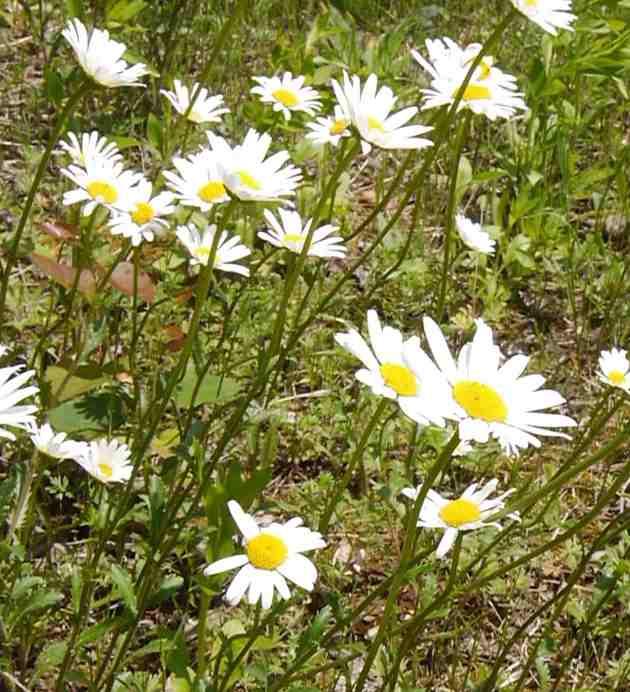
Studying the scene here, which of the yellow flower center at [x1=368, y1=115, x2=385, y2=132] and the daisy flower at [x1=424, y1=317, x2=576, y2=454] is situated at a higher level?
the yellow flower center at [x1=368, y1=115, x2=385, y2=132]

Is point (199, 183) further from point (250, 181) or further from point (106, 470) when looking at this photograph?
point (106, 470)

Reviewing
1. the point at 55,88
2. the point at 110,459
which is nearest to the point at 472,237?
the point at 55,88

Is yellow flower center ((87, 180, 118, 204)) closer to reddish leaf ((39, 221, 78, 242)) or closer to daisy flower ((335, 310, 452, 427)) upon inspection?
reddish leaf ((39, 221, 78, 242))

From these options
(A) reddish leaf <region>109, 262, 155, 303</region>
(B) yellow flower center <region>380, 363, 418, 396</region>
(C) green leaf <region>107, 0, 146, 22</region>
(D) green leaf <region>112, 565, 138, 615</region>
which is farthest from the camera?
(C) green leaf <region>107, 0, 146, 22</region>

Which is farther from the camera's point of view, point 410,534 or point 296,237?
point 296,237

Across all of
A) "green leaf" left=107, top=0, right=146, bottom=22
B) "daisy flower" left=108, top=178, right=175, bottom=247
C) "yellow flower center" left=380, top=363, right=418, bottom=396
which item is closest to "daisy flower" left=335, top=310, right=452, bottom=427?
"yellow flower center" left=380, top=363, right=418, bottom=396

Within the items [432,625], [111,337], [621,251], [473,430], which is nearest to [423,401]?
[473,430]
